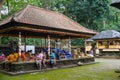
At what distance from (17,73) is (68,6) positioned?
24.2 m

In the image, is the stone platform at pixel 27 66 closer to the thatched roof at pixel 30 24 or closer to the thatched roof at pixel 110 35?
the thatched roof at pixel 30 24

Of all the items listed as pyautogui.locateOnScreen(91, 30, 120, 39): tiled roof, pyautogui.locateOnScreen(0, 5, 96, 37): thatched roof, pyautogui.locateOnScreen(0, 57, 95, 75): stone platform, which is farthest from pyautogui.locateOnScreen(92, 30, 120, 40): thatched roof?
pyautogui.locateOnScreen(0, 57, 95, 75): stone platform

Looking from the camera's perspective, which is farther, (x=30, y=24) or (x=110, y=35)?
(x=110, y=35)

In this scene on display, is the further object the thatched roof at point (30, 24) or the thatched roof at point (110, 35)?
the thatched roof at point (110, 35)

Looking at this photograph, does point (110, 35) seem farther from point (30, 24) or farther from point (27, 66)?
point (27, 66)

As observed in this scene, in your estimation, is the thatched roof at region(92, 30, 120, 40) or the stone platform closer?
the stone platform

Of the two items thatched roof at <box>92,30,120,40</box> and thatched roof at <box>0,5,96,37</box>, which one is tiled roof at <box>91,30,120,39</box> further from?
thatched roof at <box>0,5,96,37</box>

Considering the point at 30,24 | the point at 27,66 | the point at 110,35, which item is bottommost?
the point at 27,66

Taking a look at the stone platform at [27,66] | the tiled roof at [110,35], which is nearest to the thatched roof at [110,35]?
the tiled roof at [110,35]

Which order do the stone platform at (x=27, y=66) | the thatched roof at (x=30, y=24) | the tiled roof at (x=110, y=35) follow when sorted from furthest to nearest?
the tiled roof at (x=110, y=35), the thatched roof at (x=30, y=24), the stone platform at (x=27, y=66)

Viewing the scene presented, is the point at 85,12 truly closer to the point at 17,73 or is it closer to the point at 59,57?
the point at 59,57

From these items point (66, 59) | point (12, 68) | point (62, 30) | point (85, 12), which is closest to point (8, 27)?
point (12, 68)

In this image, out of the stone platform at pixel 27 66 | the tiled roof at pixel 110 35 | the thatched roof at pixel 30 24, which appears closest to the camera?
the stone platform at pixel 27 66

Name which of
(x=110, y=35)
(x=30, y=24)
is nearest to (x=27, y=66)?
(x=30, y=24)
